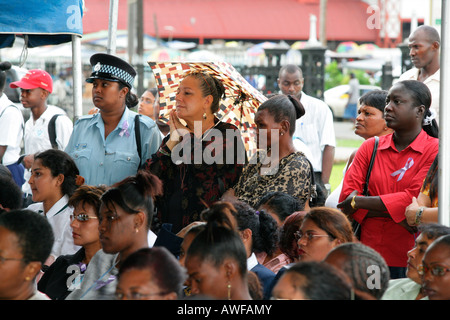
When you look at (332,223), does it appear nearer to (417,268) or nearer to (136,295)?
(417,268)

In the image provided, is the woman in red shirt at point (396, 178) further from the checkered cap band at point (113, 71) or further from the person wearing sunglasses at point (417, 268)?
the checkered cap band at point (113, 71)

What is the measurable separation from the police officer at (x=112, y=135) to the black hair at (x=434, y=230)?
89.6 inches

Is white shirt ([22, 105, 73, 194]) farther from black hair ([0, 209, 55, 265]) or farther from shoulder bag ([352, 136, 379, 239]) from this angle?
black hair ([0, 209, 55, 265])

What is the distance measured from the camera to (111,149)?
201 inches

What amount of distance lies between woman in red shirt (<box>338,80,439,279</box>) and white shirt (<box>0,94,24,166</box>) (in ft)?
12.7

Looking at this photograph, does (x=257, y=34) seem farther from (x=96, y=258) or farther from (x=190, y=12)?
(x=96, y=258)

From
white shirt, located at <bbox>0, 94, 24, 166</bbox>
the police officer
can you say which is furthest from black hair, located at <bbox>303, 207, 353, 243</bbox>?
white shirt, located at <bbox>0, 94, 24, 166</bbox>

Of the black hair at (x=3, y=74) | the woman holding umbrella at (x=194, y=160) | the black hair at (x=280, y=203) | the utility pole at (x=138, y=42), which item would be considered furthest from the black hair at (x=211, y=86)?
the utility pole at (x=138, y=42)

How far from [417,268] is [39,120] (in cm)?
475

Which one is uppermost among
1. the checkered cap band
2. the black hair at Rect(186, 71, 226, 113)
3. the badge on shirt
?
the checkered cap band

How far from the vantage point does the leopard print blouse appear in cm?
470

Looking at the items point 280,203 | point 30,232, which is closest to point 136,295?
point 30,232
